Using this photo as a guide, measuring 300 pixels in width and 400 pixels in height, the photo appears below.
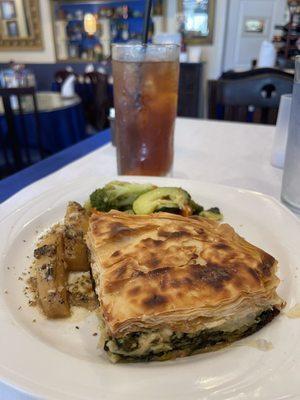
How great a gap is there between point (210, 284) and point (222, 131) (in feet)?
5.53

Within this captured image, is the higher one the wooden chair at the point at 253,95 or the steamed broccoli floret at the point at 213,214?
the wooden chair at the point at 253,95

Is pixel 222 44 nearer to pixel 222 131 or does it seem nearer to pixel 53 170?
pixel 222 131

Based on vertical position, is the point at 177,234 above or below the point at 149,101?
below

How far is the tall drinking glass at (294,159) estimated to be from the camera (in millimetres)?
1189

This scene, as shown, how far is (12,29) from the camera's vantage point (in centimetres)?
781

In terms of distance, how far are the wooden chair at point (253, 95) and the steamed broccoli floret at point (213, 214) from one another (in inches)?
61.6

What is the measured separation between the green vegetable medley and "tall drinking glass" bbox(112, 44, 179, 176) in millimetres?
233

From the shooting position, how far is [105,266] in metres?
0.83

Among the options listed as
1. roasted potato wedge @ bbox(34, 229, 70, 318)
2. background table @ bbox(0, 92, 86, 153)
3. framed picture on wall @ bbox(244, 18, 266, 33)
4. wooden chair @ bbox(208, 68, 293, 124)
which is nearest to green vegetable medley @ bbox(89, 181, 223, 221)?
roasted potato wedge @ bbox(34, 229, 70, 318)

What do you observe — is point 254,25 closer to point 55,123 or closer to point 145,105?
point 55,123

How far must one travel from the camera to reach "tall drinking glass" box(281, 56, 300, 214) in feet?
3.90

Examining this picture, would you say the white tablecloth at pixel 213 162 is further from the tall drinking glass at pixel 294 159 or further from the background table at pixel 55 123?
the background table at pixel 55 123

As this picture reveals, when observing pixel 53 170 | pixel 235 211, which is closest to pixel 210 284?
pixel 235 211

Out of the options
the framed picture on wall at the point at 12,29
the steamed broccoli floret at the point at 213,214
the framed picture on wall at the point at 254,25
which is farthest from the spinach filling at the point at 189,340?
the framed picture on wall at the point at 12,29
